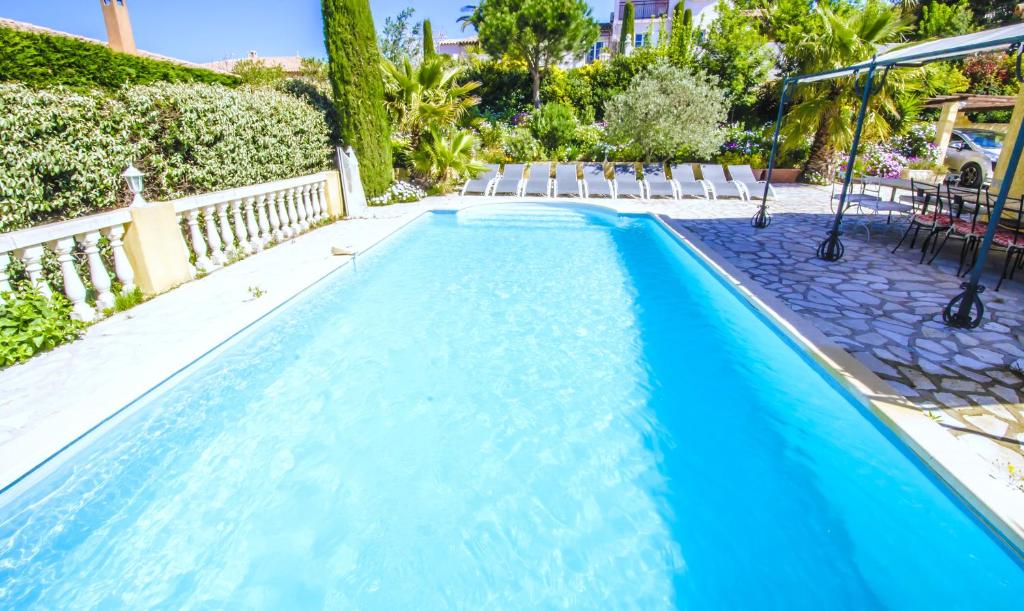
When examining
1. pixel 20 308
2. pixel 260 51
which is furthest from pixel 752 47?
pixel 260 51

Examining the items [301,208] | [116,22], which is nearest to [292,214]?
[301,208]

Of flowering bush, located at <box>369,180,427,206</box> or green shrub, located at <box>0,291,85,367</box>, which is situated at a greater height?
flowering bush, located at <box>369,180,427,206</box>

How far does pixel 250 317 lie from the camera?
A: 16.4 feet

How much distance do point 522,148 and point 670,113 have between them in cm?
510

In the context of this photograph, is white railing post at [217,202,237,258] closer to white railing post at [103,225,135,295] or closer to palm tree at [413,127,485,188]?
white railing post at [103,225,135,295]

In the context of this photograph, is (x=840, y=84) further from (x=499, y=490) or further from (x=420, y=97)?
(x=499, y=490)

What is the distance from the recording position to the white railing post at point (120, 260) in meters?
5.01

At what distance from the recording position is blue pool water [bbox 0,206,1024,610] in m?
2.62

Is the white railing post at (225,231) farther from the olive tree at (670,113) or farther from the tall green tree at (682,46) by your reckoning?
the tall green tree at (682,46)

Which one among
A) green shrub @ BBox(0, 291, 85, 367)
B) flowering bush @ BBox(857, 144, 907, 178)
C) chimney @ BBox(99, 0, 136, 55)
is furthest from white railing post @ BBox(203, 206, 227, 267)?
chimney @ BBox(99, 0, 136, 55)

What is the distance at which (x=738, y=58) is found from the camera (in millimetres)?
19469

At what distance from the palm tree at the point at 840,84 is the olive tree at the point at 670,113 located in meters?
2.18

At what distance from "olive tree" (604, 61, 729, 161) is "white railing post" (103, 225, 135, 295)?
42.0 ft

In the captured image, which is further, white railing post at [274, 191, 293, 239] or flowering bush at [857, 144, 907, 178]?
flowering bush at [857, 144, 907, 178]
